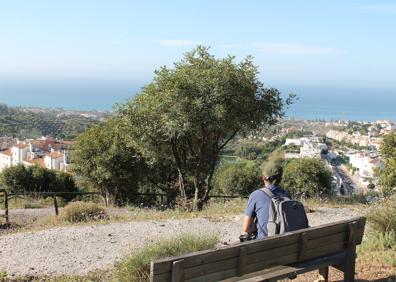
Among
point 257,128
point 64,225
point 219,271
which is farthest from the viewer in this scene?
point 257,128

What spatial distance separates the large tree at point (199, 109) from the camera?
14.4 m

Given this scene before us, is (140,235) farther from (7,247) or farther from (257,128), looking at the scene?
(257,128)

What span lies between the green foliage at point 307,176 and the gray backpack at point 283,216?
27483 millimetres

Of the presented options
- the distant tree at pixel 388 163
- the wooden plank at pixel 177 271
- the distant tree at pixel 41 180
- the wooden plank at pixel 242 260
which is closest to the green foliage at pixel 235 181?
the distant tree at pixel 388 163

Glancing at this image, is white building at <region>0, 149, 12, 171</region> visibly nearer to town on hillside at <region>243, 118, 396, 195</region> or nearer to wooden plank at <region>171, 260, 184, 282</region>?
town on hillside at <region>243, 118, 396, 195</region>

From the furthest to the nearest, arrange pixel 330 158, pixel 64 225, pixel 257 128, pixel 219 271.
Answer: pixel 330 158
pixel 257 128
pixel 64 225
pixel 219 271

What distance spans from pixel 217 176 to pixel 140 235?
29830mm

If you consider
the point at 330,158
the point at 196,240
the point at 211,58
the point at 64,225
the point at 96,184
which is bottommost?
the point at 330,158

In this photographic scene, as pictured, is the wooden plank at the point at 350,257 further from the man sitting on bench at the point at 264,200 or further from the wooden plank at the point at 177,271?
the wooden plank at the point at 177,271

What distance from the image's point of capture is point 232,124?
48.5 ft

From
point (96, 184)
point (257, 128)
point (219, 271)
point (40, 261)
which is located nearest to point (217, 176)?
point (96, 184)

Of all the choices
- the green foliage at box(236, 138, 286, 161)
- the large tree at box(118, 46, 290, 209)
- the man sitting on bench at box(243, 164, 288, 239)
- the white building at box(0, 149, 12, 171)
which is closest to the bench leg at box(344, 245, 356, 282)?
the man sitting on bench at box(243, 164, 288, 239)

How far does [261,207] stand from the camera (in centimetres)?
476

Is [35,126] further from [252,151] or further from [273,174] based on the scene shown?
[273,174]
